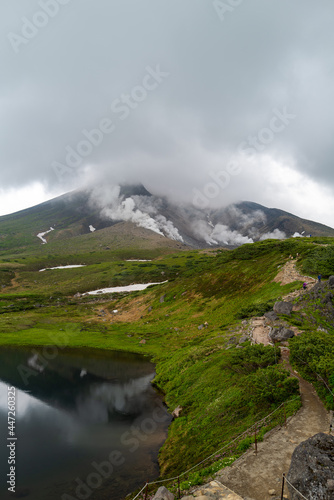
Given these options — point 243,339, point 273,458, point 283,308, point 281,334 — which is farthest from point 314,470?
point 283,308

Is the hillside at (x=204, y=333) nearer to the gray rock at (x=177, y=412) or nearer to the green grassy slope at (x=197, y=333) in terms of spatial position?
the green grassy slope at (x=197, y=333)

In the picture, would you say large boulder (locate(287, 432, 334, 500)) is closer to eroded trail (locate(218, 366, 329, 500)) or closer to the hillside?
eroded trail (locate(218, 366, 329, 500))

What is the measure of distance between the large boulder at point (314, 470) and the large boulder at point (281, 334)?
2431 cm

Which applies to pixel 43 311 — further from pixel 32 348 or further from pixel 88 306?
pixel 32 348

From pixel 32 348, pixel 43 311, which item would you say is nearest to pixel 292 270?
pixel 32 348

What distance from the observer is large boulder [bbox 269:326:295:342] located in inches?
1481

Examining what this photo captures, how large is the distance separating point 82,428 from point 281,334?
30.8 metres

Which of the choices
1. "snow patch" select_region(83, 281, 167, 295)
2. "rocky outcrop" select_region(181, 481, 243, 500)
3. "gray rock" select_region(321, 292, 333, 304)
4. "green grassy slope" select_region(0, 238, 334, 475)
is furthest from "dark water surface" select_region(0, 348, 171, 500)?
"snow patch" select_region(83, 281, 167, 295)

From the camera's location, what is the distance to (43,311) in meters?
130

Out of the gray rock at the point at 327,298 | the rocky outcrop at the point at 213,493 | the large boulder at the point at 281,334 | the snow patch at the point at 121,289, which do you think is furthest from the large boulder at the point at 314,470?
the snow patch at the point at 121,289

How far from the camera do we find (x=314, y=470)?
512 inches

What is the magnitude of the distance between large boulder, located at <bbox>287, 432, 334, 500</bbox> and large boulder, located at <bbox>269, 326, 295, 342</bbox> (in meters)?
24.3

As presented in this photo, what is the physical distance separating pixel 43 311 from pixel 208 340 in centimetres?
10530

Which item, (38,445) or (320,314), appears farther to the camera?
(320,314)
